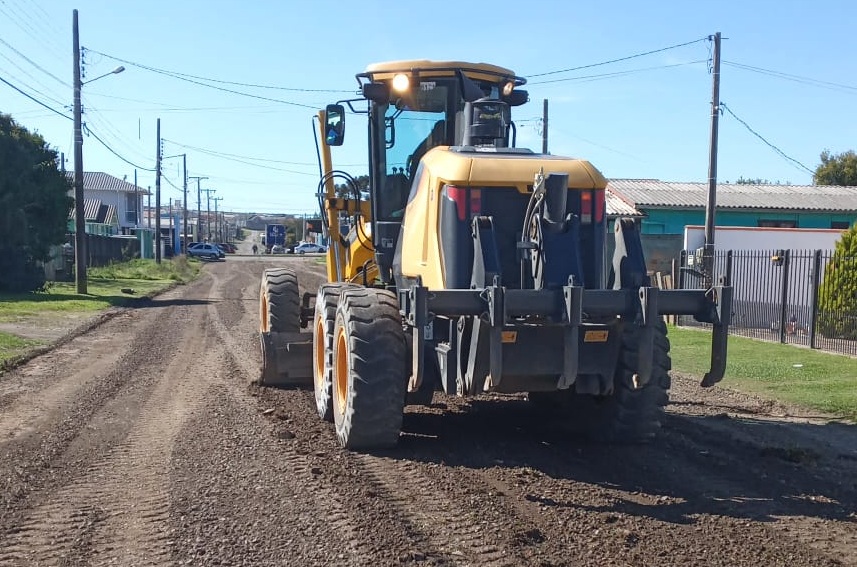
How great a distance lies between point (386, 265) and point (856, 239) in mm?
12179

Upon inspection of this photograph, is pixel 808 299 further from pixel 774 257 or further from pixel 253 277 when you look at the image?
pixel 253 277

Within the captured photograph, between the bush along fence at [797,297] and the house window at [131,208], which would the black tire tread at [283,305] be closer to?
the bush along fence at [797,297]

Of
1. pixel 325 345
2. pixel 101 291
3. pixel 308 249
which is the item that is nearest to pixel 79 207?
pixel 101 291

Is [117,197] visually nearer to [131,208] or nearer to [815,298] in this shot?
[131,208]

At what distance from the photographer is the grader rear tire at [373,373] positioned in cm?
770

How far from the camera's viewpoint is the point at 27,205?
98.6ft

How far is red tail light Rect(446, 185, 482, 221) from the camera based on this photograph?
7.80m

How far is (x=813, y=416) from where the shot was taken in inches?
417

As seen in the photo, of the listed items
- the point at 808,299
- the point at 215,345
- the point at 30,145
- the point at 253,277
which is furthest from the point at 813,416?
the point at 253,277

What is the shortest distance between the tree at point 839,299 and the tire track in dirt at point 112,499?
11444mm

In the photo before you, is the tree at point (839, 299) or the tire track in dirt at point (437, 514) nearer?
the tire track in dirt at point (437, 514)

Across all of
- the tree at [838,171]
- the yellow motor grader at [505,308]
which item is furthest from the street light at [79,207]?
the tree at [838,171]

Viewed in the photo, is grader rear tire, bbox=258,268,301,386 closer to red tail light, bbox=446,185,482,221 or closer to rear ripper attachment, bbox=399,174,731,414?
rear ripper attachment, bbox=399,174,731,414

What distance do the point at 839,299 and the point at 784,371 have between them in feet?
13.1
